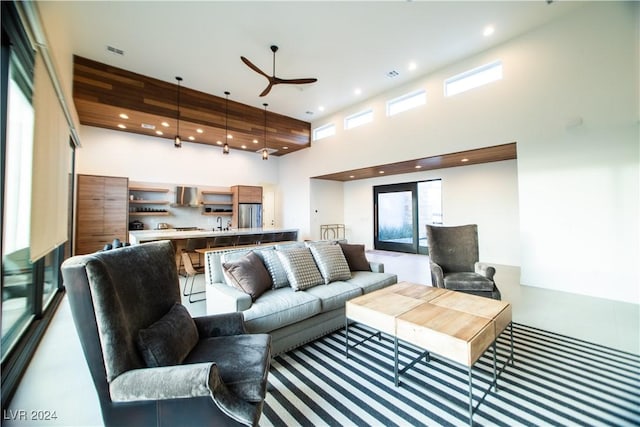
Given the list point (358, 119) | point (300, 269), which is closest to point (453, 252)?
point (300, 269)

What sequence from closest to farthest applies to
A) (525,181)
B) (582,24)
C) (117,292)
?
(117,292)
(582,24)
(525,181)

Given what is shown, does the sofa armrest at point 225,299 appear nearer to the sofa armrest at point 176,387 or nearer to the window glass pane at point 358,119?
the sofa armrest at point 176,387

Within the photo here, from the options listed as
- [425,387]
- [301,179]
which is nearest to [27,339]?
[425,387]

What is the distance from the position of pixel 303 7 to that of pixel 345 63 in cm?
156

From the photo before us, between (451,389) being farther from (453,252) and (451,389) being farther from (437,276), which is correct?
(453,252)

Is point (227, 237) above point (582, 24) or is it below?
below

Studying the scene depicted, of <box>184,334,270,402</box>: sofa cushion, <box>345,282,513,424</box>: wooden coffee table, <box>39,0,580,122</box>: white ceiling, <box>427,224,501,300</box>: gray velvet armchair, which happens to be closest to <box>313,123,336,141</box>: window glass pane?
<box>39,0,580,122</box>: white ceiling

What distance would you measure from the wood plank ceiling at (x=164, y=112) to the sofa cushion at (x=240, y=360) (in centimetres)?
527

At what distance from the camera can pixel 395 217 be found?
8109 mm

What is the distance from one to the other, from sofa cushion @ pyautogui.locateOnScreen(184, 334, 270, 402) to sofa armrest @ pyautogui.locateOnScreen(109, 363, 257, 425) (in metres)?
0.09

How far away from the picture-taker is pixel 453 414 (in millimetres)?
1628

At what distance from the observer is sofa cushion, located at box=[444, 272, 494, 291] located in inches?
122

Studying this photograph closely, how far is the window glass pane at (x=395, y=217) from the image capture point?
7770 mm

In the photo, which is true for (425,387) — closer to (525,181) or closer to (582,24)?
(525,181)
